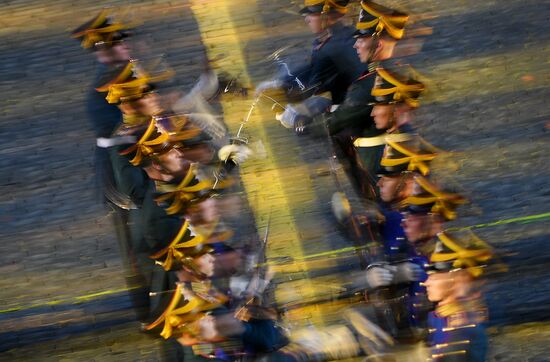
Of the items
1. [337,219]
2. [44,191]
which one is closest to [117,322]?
[44,191]

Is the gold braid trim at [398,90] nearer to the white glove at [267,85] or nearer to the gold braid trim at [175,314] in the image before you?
the white glove at [267,85]

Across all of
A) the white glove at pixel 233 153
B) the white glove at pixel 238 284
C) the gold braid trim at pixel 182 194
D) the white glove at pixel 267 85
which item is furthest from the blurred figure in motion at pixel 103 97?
the white glove at pixel 267 85

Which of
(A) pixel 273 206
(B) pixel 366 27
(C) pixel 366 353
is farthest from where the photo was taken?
(A) pixel 273 206

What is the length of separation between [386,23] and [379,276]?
1.85 metres

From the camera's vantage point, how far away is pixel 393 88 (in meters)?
5.96

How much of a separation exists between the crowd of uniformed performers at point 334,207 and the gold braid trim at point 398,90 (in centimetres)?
1

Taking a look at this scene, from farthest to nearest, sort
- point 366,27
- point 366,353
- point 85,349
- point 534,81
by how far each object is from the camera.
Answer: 1. point 534,81
2. point 85,349
3. point 366,27
4. point 366,353

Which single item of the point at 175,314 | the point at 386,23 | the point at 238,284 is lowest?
the point at 238,284

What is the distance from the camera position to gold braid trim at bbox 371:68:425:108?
235 inches

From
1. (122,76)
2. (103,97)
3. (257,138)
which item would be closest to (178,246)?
(122,76)

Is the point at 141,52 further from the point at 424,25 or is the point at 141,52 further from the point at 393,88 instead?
the point at 424,25

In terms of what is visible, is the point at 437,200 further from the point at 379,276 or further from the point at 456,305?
the point at 456,305

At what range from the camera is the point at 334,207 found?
6.95 metres

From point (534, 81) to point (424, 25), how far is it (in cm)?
116
